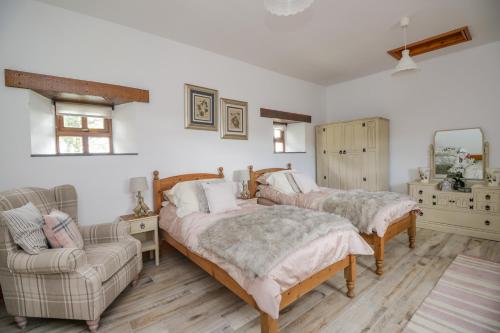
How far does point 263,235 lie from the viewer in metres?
1.77

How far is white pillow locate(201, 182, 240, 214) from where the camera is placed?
2.65 metres

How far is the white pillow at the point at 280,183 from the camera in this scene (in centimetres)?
358

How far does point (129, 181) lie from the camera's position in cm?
278

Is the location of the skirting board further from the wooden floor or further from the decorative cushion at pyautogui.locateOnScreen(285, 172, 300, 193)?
the decorative cushion at pyautogui.locateOnScreen(285, 172, 300, 193)

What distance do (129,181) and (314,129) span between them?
3.88 m

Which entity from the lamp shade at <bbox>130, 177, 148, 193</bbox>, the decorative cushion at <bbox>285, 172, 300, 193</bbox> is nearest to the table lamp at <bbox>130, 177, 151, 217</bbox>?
the lamp shade at <bbox>130, 177, 148, 193</bbox>

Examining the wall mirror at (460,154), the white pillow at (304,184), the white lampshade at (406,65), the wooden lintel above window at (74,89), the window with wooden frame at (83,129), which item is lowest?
the white pillow at (304,184)

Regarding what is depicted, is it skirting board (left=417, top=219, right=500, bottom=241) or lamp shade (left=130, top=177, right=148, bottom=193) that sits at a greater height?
lamp shade (left=130, top=177, right=148, bottom=193)

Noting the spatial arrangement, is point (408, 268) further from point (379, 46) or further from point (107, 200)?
point (107, 200)

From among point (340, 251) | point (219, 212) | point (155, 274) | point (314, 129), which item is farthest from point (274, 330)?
point (314, 129)

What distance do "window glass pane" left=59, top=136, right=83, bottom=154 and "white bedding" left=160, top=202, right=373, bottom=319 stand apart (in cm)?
154

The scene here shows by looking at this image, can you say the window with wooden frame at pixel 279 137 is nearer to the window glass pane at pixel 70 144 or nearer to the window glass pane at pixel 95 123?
the window glass pane at pixel 95 123

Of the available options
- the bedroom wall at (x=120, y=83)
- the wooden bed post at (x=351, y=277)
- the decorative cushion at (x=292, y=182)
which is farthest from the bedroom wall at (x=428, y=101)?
the wooden bed post at (x=351, y=277)

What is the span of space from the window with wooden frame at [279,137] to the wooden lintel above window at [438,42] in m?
2.24
